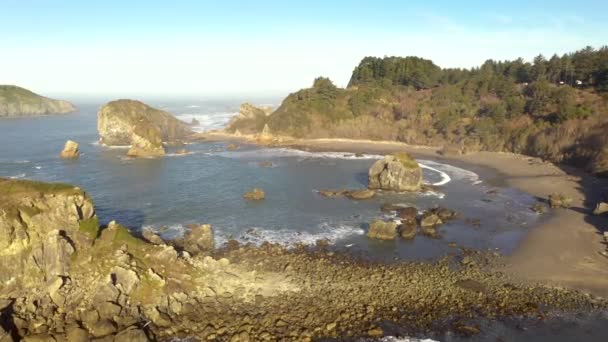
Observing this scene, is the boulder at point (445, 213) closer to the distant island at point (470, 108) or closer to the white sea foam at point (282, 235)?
the white sea foam at point (282, 235)

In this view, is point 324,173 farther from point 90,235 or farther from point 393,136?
point 90,235

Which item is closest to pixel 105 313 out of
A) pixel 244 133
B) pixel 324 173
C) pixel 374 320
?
pixel 374 320

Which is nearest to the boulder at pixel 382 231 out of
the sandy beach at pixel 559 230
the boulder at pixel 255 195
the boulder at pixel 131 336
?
the sandy beach at pixel 559 230

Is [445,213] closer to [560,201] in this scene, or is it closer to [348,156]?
[560,201]

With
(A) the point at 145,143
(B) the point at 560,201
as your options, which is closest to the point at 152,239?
(B) the point at 560,201

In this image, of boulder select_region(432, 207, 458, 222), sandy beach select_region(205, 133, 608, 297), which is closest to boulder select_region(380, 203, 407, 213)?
boulder select_region(432, 207, 458, 222)

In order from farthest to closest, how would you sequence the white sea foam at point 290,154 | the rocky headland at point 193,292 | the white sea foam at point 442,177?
the white sea foam at point 290,154, the white sea foam at point 442,177, the rocky headland at point 193,292

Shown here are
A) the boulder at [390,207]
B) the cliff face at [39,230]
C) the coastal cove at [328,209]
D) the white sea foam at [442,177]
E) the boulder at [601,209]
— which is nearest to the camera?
the cliff face at [39,230]

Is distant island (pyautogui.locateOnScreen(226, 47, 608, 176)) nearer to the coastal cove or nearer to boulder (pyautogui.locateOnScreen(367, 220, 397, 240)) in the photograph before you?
the coastal cove
